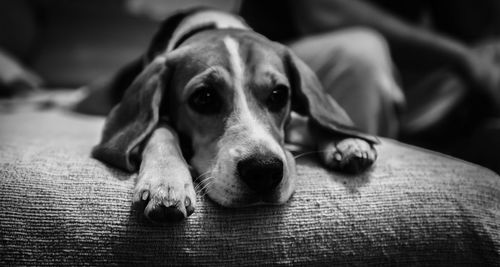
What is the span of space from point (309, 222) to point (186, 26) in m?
1.05

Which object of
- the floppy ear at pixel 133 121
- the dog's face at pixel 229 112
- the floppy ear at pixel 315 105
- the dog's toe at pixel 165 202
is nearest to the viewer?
the dog's toe at pixel 165 202

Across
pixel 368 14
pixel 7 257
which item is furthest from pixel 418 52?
pixel 7 257

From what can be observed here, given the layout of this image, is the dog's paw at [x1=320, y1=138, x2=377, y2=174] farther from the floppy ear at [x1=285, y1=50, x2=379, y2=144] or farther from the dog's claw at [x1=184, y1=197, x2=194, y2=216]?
the dog's claw at [x1=184, y1=197, x2=194, y2=216]

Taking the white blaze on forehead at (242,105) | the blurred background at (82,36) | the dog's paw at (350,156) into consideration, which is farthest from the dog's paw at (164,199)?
the blurred background at (82,36)

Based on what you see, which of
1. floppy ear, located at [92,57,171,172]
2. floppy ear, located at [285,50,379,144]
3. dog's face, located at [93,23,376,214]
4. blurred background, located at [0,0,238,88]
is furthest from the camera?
blurred background, located at [0,0,238,88]

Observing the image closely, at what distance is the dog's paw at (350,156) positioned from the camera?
1265 mm

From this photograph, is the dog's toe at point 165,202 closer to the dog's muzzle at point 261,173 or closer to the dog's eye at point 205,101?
the dog's muzzle at point 261,173

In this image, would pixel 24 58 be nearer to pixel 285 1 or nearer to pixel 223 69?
pixel 285 1

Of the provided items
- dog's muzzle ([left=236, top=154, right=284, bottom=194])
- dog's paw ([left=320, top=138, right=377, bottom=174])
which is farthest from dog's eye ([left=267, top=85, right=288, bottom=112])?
dog's muzzle ([left=236, top=154, right=284, bottom=194])

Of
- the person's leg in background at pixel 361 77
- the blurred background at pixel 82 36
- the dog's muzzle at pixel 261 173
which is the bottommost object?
the blurred background at pixel 82 36

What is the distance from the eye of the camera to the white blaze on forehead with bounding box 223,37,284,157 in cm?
118

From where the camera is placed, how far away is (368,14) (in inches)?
90.7

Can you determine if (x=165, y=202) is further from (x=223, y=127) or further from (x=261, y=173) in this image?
(x=223, y=127)

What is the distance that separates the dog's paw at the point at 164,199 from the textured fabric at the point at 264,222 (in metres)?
0.03
